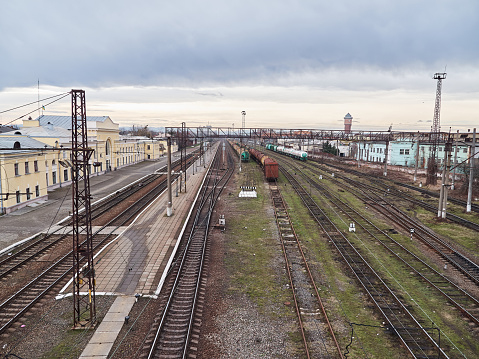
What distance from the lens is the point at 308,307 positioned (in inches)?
555

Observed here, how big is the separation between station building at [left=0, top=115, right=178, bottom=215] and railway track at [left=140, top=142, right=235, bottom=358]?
255 inches

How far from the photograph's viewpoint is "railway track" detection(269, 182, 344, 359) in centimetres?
1141

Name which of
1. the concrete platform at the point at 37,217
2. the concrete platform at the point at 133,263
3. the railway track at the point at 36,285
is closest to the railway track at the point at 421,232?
the concrete platform at the point at 133,263

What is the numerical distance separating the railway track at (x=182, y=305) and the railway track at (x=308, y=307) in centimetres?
392

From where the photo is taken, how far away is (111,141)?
6331 cm

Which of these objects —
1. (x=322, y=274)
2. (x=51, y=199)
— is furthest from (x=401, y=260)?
(x=51, y=199)

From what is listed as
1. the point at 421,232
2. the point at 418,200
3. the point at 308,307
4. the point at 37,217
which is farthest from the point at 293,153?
the point at 308,307

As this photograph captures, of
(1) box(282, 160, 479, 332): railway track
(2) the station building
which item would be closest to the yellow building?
(2) the station building

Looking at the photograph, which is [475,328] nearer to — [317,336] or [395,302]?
[395,302]

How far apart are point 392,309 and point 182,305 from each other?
836 centimetres

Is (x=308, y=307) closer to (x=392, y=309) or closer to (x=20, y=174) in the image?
(x=392, y=309)

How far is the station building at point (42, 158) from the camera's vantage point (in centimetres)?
3042

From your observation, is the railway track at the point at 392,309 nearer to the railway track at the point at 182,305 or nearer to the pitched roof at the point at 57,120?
the railway track at the point at 182,305

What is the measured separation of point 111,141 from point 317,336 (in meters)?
58.5
